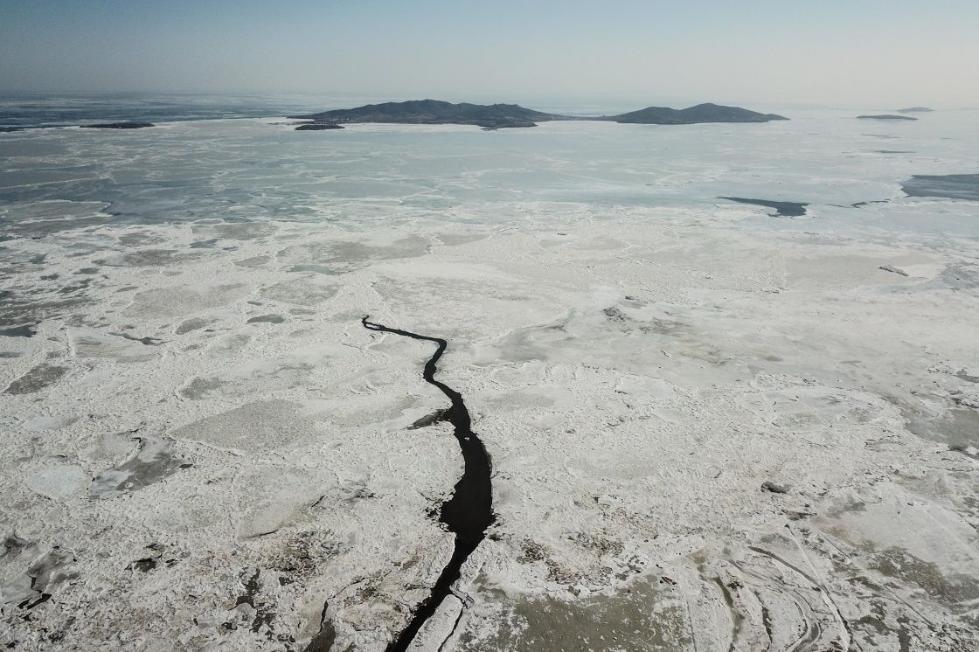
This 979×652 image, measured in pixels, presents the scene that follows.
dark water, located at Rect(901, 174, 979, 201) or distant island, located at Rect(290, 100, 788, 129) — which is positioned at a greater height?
distant island, located at Rect(290, 100, 788, 129)

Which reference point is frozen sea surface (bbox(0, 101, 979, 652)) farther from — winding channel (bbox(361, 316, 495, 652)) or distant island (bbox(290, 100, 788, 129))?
distant island (bbox(290, 100, 788, 129))

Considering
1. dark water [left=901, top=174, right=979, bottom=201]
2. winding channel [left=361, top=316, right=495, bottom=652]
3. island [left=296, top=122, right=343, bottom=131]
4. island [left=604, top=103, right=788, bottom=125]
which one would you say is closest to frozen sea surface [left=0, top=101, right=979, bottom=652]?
winding channel [left=361, top=316, right=495, bottom=652]

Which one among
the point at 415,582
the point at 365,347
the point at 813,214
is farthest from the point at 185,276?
the point at 813,214

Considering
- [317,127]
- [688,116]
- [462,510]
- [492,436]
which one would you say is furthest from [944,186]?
[688,116]

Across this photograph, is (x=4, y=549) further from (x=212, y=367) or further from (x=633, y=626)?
(x=633, y=626)

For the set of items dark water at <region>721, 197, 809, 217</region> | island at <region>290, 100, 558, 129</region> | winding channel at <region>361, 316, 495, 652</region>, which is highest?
island at <region>290, 100, 558, 129</region>

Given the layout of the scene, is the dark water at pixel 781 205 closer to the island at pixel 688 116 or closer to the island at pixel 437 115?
the island at pixel 437 115
